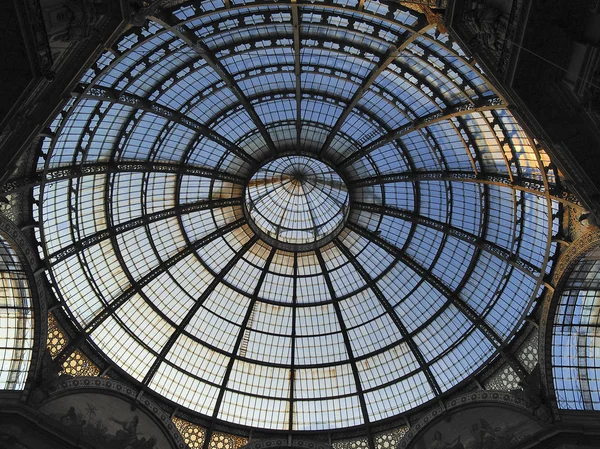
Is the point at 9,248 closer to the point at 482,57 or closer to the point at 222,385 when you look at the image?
the point at 222,385

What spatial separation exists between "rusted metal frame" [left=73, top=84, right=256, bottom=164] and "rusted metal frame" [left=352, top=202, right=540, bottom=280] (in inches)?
332

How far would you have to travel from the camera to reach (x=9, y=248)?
27.2 metres

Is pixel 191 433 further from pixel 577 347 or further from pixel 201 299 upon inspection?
pixel 577 347

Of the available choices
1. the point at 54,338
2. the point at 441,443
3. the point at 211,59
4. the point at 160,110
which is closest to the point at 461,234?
the point at 441,443

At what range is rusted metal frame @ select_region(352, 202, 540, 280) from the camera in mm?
30094

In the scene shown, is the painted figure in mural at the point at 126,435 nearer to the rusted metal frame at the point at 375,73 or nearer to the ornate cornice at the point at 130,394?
the ornate cornice at the point at 130,394

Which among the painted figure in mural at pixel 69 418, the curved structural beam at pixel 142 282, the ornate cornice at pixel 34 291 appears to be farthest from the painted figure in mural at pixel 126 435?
the ornate cornice at pixel 34 291

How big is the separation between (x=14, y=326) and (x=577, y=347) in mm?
29503

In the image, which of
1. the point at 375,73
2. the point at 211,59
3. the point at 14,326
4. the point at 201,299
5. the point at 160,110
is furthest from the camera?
the point at 201,299

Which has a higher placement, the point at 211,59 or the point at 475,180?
the point at 211,59

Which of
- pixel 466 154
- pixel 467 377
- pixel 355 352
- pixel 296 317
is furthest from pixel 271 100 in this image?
pixel 467 377

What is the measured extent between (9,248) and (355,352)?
2127 centimetres

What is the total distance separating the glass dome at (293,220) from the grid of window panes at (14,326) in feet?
5.47

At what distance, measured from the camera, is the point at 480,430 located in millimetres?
30234
